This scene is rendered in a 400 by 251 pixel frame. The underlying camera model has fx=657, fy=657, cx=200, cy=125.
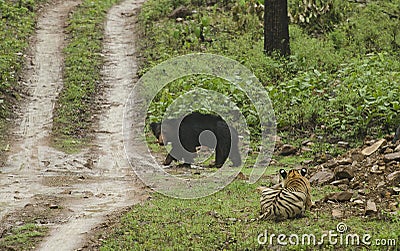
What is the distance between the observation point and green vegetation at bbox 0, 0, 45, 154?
48.8 ft

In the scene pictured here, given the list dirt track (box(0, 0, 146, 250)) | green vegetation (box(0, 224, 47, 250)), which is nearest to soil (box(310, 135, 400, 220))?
dirt track (box(0, 0, 146, 250))

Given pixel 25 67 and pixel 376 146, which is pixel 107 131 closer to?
pixel 25 67

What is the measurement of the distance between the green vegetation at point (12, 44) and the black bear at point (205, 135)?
363 centimetres

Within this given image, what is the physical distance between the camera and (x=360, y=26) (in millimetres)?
18047

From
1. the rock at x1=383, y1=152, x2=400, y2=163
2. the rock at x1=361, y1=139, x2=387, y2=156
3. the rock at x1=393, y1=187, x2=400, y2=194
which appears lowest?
the rock at x1=361, y1=139, x2=387, y2=156

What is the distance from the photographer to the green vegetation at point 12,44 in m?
14.9

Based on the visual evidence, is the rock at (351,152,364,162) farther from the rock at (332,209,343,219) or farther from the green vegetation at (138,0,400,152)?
the rock at (332,209,343,219)

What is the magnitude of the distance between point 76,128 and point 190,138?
13.9 ft

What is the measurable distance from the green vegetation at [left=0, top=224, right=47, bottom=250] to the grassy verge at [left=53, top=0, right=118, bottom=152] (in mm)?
5449

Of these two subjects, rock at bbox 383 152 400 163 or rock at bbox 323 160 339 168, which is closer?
rock at bbox 383 152 400 163

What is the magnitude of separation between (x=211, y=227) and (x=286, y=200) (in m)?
0.78

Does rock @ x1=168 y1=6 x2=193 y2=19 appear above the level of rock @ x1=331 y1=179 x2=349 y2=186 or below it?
above

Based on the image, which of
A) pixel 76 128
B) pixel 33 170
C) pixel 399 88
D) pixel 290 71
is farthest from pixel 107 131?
pixel 399 88

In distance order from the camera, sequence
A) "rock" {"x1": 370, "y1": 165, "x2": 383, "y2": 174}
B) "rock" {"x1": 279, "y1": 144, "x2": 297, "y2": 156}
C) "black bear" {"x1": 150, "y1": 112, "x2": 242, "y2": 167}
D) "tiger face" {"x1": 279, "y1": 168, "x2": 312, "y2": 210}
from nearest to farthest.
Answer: "tiger face" {"x1": 279, "y1": 168, "x2": 312, "y2": 210}, "rock" {"x1": 370, "y1": 165, "x2": 383, "y2": 174}, "black bear" {"x1": 150, "y1": 112, "x2": 242, "y2": 167}, "rock" {"x1": 279, "y1": 144, "x2": 297, "y2": 156}
